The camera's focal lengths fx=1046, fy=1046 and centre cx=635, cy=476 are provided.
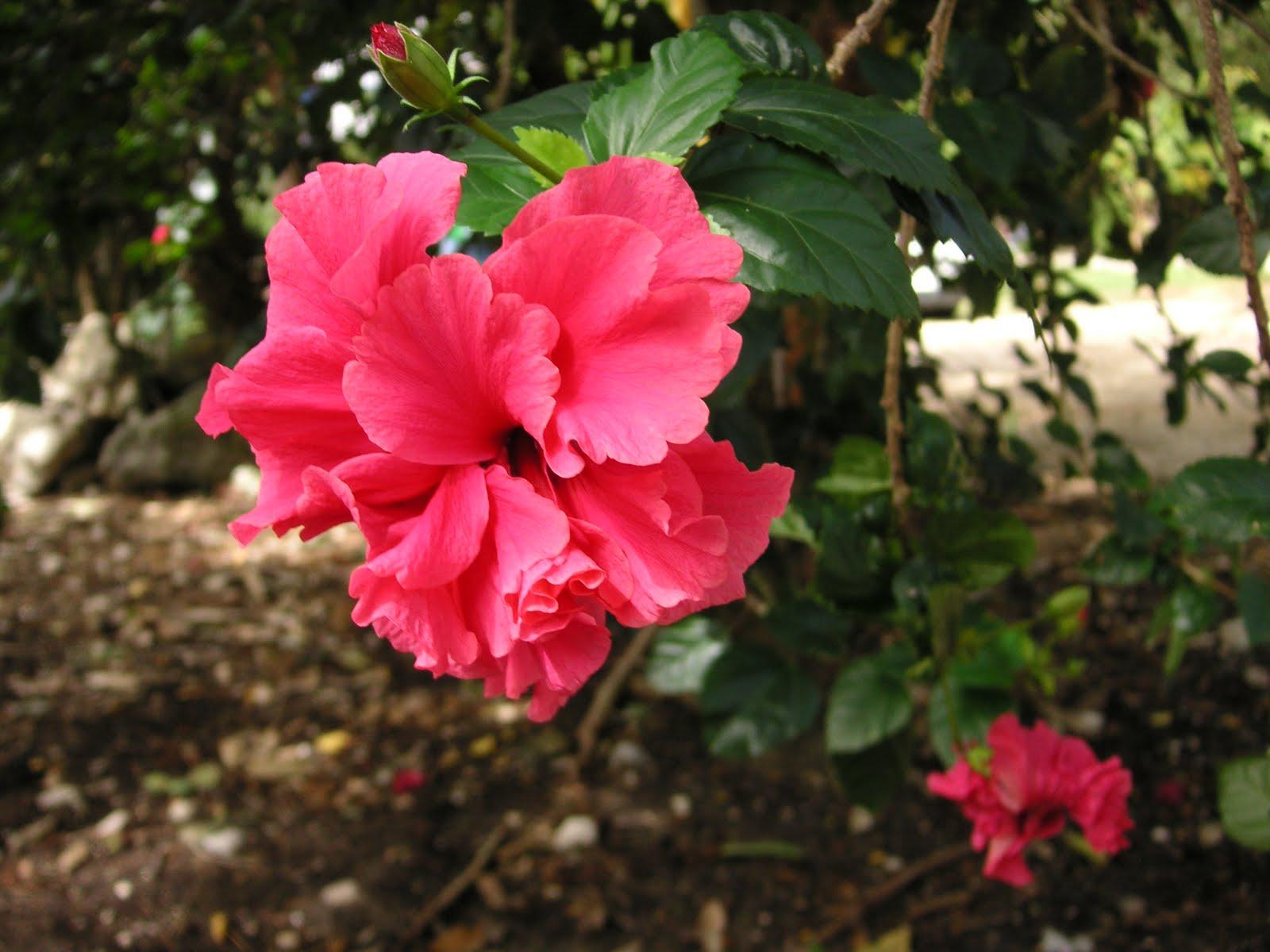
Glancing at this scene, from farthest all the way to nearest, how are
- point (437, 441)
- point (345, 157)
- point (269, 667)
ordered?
point (269, 667), point (345, 157), point (437, 441)

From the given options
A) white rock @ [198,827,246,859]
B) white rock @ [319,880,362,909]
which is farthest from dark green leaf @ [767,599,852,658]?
white rock @ [198,827,246,859]

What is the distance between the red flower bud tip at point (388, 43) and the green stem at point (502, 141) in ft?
0.12

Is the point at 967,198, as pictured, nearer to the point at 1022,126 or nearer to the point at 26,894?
the point at 1022,126

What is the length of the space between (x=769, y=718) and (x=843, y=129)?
35.0 inches

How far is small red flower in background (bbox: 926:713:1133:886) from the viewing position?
1.01 meters

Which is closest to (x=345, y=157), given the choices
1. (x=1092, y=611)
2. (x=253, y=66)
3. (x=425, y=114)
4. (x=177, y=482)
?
(x=253, y=66)

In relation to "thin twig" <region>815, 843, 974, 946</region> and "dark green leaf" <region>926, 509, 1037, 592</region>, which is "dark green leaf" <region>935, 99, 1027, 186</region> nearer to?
"dark green leaf" <region>926, 509, 1037, 592</region>

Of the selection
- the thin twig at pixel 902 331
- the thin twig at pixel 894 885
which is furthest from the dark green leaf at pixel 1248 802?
the thin twig at pixel 894 885

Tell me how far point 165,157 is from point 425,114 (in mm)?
1656

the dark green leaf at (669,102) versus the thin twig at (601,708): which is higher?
the dark green leaf at (669,102)

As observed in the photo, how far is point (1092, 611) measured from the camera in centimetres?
247

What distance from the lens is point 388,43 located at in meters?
0.51

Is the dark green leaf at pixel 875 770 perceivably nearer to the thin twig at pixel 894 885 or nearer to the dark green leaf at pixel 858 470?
the dark green leaf at pixel 858 470

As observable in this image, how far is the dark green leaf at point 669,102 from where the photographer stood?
1.89ft
